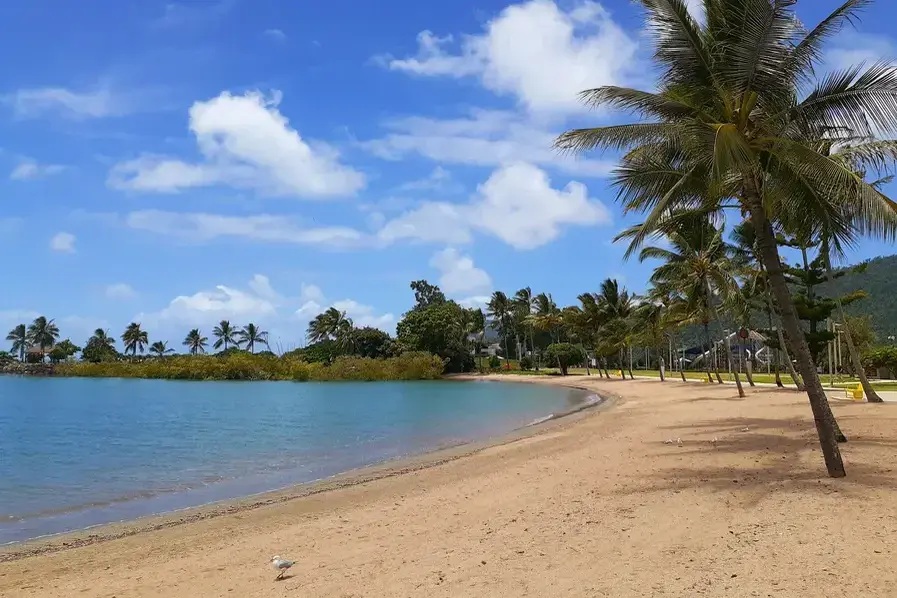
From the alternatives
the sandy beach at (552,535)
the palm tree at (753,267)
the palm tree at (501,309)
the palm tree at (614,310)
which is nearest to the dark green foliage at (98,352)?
the palm tree at (501,309)

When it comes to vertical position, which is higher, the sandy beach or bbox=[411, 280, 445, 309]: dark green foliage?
bbox=[411, 280, 445, 309]: dark green foliage

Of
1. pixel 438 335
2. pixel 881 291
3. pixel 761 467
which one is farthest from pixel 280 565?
pixel 881 291

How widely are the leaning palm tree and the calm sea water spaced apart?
10.1 m

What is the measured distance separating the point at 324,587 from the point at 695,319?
33461 millimetres

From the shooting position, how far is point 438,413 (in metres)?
31.6

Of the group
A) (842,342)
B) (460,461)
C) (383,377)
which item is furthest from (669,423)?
(383,377)

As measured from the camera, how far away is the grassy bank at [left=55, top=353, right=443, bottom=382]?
74.2 m

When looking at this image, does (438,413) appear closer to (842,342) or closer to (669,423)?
(669,423)

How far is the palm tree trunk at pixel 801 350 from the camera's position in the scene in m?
8.25

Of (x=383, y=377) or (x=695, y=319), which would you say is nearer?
(x=695, y=319)

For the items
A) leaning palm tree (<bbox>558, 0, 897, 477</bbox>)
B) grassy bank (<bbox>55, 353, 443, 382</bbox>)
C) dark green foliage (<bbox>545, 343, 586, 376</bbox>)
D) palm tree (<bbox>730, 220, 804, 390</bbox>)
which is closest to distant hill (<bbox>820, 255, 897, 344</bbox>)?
dark green foliage (<bbox>545, 343, 586, 376</bbox>)

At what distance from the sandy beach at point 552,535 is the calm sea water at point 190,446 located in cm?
246

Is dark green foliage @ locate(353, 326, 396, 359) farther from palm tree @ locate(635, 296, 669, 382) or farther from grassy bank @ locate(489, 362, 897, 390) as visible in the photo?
palm tree @ locate(635, 296, 669, 382)

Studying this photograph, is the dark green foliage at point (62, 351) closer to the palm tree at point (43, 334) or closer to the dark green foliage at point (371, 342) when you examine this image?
the palm tree at point (43, 334)
